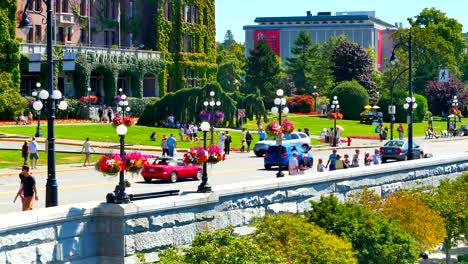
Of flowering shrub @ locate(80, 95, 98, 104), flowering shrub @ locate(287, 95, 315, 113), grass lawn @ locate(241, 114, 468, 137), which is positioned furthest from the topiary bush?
flowering shrub @ locate(80, 95, 98, 104)

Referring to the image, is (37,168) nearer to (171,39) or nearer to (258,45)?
(171,39)

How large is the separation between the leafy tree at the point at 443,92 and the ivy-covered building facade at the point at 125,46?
29.0 metres

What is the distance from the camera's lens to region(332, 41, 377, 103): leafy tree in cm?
12469

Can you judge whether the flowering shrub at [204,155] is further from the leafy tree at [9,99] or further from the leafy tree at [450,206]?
the leafy tree at [9,99]

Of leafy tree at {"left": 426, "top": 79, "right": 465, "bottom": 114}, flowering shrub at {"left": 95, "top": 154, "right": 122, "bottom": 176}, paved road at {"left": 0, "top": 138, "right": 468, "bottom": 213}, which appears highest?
leafy tree at {"left": 426, "top": 79, "right": 465, "bottom": 114}

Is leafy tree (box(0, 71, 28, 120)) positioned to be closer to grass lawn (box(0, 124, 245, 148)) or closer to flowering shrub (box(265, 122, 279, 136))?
grass lawn (box(0, 124, 245, 148))

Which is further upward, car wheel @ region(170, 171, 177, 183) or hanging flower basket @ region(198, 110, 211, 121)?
hanging flower basket @ region(198, 110, 211, 121)

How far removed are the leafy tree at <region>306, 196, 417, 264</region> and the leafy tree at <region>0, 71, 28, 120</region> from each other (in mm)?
49759

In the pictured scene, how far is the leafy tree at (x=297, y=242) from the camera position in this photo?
1900cm

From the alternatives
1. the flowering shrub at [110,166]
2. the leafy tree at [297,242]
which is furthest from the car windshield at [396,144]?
the flowering shrub at [110,166]

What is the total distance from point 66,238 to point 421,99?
95.0m

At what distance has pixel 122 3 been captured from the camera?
329 feet

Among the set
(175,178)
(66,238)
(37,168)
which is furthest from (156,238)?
(37,168)

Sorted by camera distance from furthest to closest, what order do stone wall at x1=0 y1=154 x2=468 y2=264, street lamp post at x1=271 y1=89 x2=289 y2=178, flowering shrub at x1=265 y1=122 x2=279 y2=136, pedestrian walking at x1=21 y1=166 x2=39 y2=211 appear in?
flowering shrub at x1=265 y1=122 x2=279 y2=136 → street lamp post at x1=271 y1=89 x2=289 y2=178 → pedestrian walking at x1=21 y1=166 x2=39 y2=211 → stone wall at x1=0 y1=154 x2=468 y2=264
